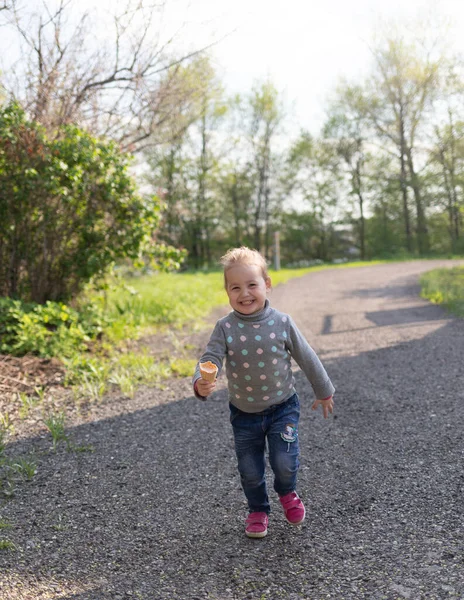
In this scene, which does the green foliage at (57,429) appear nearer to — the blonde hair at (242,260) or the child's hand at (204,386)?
the child's hand at (204,386)

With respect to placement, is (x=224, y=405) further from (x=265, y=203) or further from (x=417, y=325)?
(x=265, y=203)

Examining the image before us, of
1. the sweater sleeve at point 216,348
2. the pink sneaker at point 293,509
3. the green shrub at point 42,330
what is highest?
the sweater sleeve at point 216,348

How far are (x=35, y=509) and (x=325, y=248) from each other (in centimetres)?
3530

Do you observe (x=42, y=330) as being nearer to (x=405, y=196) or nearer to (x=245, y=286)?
(x=245, y=286)

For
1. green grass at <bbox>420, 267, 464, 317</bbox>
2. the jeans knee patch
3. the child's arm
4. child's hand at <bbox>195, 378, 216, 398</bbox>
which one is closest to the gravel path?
the jeans knee patch

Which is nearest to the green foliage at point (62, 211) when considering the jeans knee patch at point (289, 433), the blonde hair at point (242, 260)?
the blonde hair at point (242, 260)

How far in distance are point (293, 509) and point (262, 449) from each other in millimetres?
335

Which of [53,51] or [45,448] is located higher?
[53,51]

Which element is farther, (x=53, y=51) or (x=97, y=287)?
(x=97, y=287)

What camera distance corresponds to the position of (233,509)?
11.2 feet

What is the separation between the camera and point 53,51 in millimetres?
8188

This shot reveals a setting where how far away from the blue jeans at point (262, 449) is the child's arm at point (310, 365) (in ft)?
0.52

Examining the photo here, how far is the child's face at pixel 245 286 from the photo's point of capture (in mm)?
3100

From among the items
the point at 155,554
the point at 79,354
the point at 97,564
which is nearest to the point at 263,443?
A: the point at 155,554
